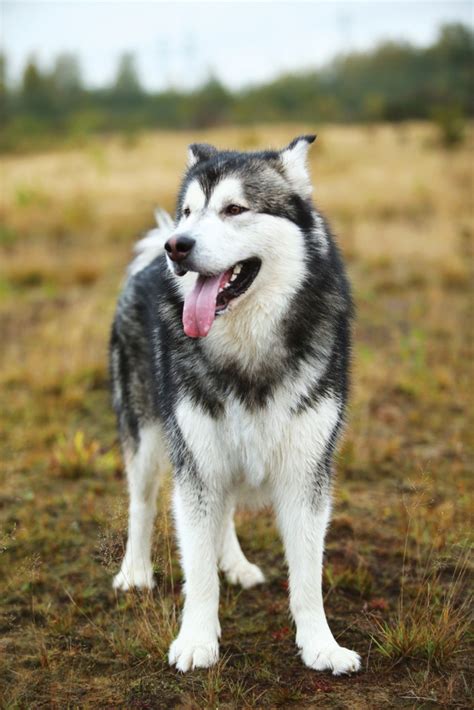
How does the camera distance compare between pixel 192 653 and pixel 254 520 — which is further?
pixel 254 520

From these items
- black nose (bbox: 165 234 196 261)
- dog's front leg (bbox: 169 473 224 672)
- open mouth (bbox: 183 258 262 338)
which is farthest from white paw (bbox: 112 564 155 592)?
black nose (bbox: 165 234 196 261)

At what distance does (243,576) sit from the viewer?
4.00 m

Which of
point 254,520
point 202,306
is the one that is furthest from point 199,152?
point 254,520

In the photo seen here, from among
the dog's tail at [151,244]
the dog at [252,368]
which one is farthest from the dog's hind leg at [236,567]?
the dog's tail at [151,244]

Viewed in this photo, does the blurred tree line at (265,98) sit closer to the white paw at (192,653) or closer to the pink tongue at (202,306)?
the pink tongue at (202,306)

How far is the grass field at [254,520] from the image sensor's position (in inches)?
123

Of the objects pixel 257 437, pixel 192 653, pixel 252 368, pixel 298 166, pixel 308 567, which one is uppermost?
pixel 298 166

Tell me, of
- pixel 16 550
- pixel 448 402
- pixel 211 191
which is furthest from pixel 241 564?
pixel 448 402

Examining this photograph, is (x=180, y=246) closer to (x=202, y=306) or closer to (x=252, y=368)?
(x=202, y=306)

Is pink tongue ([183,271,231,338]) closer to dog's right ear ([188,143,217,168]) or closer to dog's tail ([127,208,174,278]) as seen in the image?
dog's right ear ([188,143,217,168])

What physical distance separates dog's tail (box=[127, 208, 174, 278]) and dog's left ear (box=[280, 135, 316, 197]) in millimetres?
1105

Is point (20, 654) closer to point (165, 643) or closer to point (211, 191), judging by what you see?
point (165, 643)

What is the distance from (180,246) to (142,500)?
5.78 ft

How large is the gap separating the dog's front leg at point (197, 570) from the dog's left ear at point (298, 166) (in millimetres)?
1397
